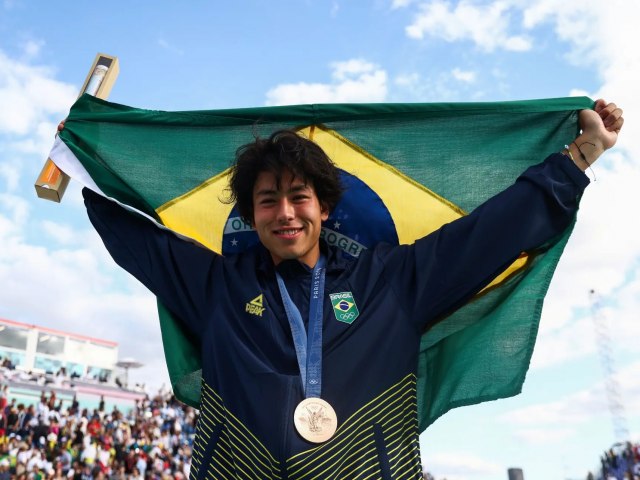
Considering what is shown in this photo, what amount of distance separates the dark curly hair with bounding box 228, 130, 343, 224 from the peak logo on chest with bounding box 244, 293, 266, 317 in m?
0.57

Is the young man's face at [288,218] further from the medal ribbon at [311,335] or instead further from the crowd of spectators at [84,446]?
the crowd of spectators at [84,446]

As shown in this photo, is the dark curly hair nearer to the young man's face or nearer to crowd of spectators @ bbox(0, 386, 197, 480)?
the young man's face

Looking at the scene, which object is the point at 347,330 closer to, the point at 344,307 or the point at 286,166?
the point at 344,307

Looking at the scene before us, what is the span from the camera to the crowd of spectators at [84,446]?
59.6 feet

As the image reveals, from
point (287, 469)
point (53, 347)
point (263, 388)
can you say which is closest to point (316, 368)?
point (263, 388)

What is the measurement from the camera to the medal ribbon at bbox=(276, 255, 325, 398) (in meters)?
2.63

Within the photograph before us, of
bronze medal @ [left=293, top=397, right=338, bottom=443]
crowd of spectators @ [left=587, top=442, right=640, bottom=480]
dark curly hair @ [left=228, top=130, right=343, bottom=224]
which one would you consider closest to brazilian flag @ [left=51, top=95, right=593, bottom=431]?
dark curly hair @ [left=228, top=130, right=343, bottom=224]

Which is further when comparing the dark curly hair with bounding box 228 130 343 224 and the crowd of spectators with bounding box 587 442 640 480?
the crowd of spectators with bounding box 587 442 640 480

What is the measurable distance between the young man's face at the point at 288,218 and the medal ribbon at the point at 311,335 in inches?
4.9

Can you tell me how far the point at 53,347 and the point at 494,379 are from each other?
149ft

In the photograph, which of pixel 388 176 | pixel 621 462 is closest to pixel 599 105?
pixel 388 176

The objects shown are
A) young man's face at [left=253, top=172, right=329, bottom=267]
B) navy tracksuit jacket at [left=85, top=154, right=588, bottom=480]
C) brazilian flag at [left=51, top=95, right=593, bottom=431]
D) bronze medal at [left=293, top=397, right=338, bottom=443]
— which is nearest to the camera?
bronze medal at [left=293, top=397, right=338, bottom=443]

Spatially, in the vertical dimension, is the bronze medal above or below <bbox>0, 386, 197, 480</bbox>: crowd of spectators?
below

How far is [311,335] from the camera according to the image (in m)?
2.77
